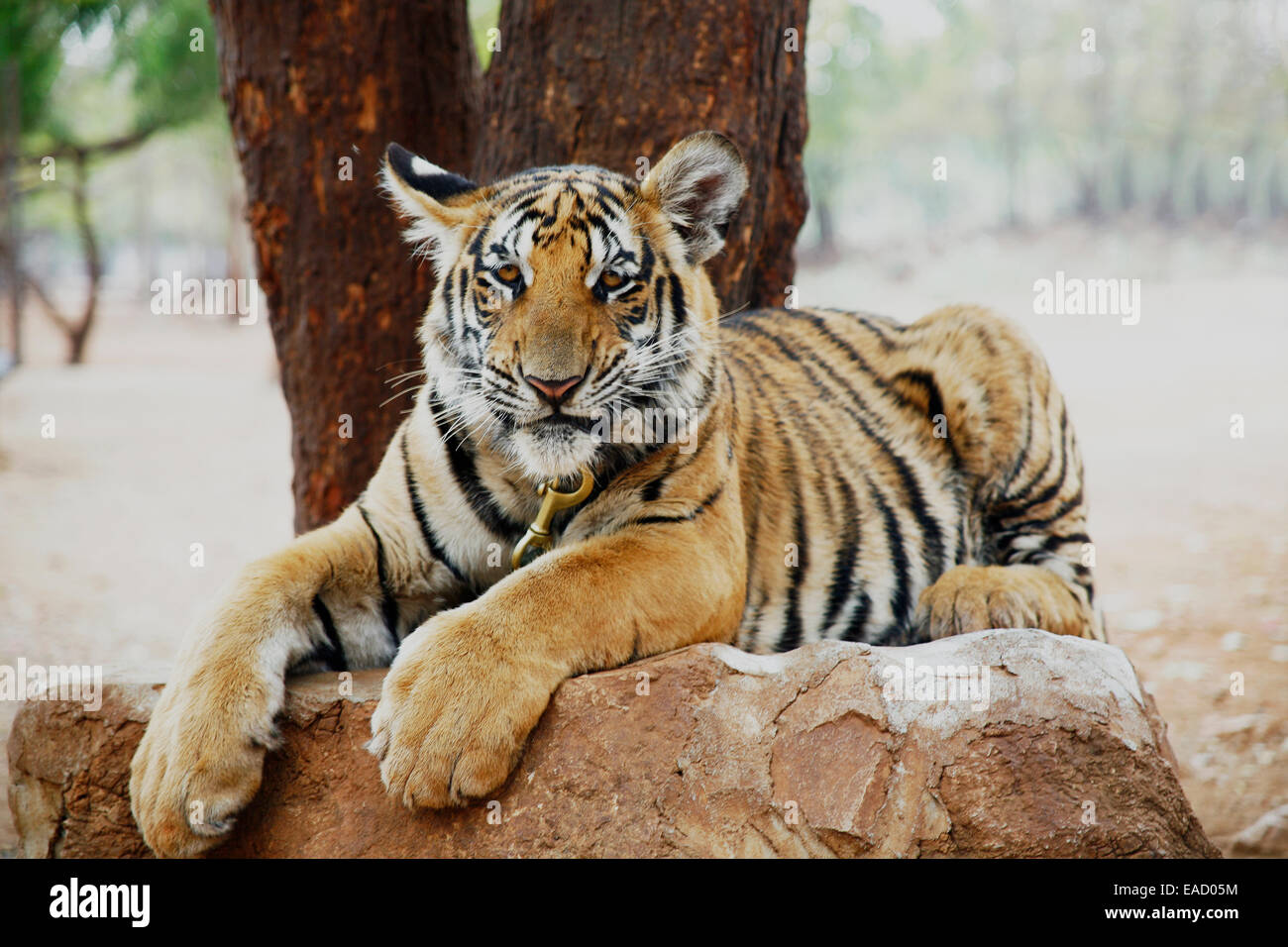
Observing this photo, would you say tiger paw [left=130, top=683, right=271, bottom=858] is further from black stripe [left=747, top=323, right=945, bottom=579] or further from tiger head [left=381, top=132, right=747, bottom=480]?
black stripe [left=747, top=323, right=945, bottom=579]

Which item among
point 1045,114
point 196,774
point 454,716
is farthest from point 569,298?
point 1045,114

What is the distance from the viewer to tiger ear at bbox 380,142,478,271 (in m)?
2.99

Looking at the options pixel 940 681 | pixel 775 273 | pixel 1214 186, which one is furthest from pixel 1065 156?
pixel 940 681

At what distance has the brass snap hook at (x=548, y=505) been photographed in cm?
282

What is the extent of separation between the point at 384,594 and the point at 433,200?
41.0 inches

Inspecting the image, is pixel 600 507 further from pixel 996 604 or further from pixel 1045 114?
pixel 1045 114

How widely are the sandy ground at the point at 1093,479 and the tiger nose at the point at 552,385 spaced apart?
131 cm

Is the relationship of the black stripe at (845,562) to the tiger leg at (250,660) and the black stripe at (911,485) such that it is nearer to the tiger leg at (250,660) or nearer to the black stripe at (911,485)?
the black stripe at (911,485)

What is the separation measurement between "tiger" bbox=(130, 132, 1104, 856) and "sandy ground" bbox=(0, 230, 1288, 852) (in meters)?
0.78

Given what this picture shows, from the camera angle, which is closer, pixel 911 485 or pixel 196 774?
pixel 196 774

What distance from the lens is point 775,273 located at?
4617 millimetres

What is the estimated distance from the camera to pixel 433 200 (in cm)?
300
